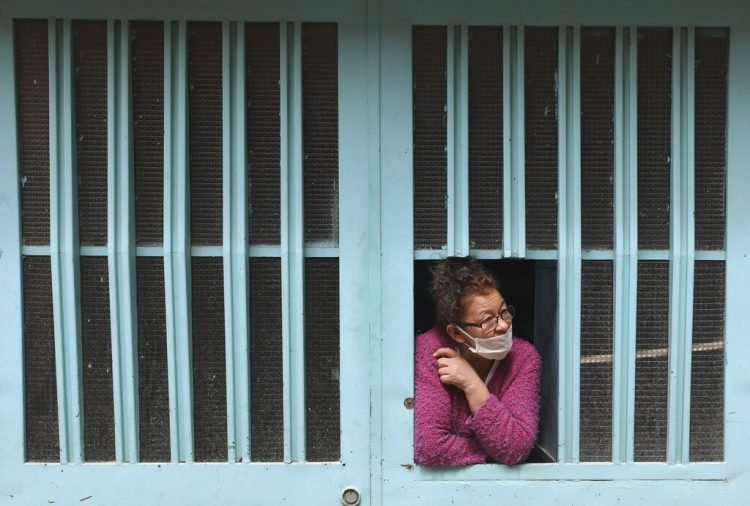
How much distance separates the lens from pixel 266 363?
3291 mm

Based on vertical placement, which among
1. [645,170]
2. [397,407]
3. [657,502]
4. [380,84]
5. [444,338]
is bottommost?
[657,502]

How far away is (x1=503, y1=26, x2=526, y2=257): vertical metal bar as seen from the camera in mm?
3242

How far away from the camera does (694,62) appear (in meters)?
3.27

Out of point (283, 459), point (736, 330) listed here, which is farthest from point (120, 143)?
point (736, 330)

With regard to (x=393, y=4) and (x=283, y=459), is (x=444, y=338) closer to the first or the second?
(x=283, y=459)

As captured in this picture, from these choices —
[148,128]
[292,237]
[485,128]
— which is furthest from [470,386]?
[148,128]

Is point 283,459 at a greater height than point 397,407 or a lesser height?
lesser

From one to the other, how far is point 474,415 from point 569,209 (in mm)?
952

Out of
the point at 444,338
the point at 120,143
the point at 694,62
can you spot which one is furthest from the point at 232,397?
the point at 694,62

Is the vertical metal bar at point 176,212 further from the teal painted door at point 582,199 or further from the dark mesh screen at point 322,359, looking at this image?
the teal painted door at point 582,199

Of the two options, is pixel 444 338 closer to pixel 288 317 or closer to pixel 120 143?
pixel 288 317

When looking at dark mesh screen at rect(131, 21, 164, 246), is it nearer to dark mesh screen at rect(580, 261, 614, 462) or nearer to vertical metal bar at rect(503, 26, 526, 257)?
vertical metal bar at rect(503, 26, 526, 257)

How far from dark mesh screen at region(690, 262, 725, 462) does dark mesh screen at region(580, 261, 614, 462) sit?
37 centimetres

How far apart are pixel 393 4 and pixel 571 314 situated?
58.9 inches
